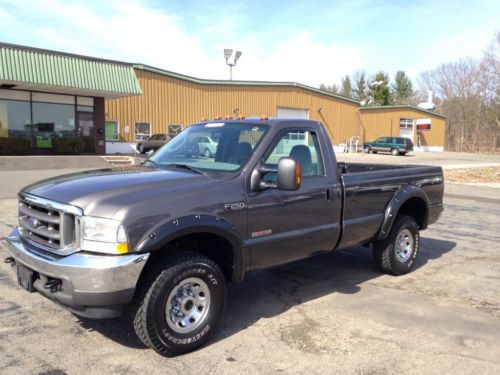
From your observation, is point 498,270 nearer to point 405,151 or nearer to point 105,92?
point 105,92

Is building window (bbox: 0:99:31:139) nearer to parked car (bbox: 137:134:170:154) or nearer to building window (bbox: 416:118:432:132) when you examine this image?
parked car (bbox: 137:134:170:154)

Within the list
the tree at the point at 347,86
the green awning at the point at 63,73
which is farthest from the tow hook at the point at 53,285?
the tree at the point at 347,86

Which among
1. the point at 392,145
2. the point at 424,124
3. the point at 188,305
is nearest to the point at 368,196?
the point at 188,305

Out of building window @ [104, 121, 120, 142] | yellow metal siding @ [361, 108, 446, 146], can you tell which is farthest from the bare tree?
building window @ [104, 121, 120, 142]

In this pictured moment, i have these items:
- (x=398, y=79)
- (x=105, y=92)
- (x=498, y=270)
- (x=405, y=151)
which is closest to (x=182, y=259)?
(x=498, y=270)

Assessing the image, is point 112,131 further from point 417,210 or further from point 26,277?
point 26,277

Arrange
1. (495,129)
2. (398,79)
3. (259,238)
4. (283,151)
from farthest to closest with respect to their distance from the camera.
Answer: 1. (398,79)
2. (495,129)
3. (283,151)
4. (259,238)

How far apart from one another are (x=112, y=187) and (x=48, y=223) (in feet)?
1.85

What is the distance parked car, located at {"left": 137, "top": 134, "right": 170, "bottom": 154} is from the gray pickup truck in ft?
84.7

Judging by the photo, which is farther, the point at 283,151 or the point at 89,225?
the point at 283,151

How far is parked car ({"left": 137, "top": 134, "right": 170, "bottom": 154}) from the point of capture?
98.7ft

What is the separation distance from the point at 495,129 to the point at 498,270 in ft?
211

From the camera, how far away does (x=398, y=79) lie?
307 feet

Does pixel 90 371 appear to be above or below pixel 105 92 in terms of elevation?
below
